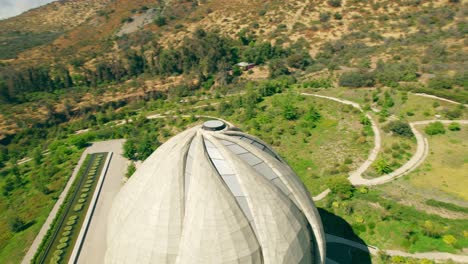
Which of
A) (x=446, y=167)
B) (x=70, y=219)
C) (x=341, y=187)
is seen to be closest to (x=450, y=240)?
(x=341, y=187)

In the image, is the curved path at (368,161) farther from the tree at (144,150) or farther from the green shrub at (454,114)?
the tree at (144,150)

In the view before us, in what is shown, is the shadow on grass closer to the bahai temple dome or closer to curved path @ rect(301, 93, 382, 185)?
curved path @ rect(301, 93, 382, 185)

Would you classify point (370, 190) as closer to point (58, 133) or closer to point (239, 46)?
point (58, 133)

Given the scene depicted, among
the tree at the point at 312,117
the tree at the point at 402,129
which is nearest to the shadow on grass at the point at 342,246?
the tree at the point at 402,129

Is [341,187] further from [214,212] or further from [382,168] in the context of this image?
[214,212]

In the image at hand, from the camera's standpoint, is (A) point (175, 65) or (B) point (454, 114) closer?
(B) point (454, 114)

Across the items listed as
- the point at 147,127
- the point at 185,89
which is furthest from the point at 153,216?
the point at 185,89

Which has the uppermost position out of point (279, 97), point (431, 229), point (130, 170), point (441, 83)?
point (441, 83)
